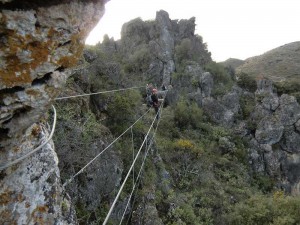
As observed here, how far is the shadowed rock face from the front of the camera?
2.60 meters

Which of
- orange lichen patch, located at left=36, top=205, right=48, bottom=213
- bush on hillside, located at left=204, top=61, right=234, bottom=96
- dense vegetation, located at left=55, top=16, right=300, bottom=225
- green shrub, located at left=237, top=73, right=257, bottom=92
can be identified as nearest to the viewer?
orange lichen patch, located at left=36, top=205, right=48, bottom=213

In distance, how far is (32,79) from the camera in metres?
2.78

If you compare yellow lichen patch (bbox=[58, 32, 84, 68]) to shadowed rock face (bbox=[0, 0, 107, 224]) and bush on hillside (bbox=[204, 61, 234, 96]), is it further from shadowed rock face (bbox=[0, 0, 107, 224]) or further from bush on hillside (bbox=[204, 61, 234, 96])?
bush on hillside (bbox=[204, 61, 234, 96])

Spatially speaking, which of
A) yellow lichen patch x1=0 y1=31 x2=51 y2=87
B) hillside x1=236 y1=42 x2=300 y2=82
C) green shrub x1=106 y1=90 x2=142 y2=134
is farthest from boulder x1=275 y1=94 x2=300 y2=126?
yellow lichen patch x1=0 y1=31 x2=51 y2=87

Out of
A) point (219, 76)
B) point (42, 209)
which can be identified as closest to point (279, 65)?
point (219, 76)

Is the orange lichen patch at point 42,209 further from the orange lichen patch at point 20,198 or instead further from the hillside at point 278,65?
the hillside at point 278,65

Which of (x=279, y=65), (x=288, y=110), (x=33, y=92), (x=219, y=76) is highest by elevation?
(x=33, y=92)

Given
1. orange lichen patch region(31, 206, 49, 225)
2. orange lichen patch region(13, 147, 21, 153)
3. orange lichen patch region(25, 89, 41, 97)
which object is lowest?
orange lichen patch region(31, 206, 49, 225)

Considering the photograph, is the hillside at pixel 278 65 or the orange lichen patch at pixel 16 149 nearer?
the orange lichen patch at pixel 16 149

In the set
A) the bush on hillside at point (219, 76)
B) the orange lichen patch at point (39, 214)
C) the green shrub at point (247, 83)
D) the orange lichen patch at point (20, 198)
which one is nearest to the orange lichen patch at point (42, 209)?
the orange lichen patch at point (39, 214)

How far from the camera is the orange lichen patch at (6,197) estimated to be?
3.32 metres

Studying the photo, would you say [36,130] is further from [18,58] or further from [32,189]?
[18,58]

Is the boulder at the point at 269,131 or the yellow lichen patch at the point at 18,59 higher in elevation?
the yellow lichen patch at the point at 18,59

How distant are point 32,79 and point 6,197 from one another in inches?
51.8
